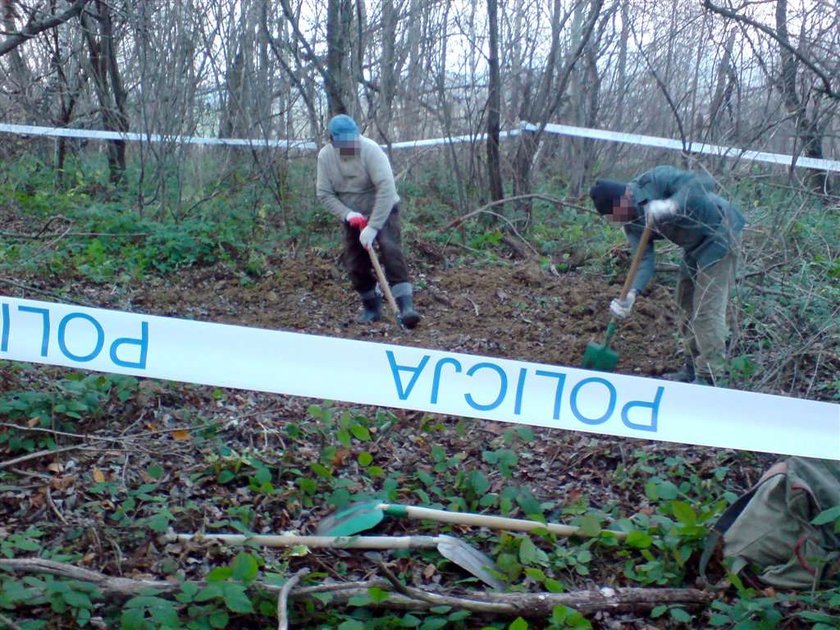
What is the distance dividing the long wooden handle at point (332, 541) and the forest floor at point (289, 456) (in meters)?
0.06

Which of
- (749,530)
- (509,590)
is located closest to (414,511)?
(509,590)

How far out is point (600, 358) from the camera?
21.1 feet

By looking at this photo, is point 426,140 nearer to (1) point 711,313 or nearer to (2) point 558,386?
(1) point 711,313

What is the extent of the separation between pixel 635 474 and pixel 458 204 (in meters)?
6.08

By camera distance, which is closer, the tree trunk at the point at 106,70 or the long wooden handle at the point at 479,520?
the long wooden handle at the point at 479,520

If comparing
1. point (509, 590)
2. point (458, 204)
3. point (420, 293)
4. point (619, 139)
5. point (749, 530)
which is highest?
point (619, 139)

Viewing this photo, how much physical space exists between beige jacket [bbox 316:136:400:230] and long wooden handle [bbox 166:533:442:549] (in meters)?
3.36

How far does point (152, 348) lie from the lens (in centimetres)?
399

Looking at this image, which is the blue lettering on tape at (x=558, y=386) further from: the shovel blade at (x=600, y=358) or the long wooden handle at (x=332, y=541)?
the shovel blade at (x=600, y=358)

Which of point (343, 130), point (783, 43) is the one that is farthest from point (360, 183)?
point (783, 43)

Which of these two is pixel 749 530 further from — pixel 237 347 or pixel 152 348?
pixel 152 348

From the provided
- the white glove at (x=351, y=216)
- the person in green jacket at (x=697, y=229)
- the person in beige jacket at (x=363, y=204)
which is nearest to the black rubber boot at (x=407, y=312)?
the person in beige jacket at (x=363, y=204)

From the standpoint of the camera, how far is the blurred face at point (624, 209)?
624 cm

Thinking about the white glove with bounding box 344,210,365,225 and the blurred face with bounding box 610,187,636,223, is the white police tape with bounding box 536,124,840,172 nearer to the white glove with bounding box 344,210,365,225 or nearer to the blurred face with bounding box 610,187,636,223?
the blurred face with bounding box 610,187,636,223
